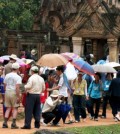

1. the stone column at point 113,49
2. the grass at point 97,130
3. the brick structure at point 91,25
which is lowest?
the grass at point 97,130

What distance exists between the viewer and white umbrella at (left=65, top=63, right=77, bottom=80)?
19.6 metres

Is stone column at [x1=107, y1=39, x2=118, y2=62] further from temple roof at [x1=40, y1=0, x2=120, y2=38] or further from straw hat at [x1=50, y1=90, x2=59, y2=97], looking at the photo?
straw hat at [x1=50, y1=90, x2=59, y2=97]

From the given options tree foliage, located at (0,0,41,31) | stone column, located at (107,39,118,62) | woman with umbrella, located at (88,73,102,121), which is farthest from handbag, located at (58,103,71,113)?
tree foliage, located at (0,0,41,31)

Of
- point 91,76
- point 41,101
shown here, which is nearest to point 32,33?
point 91,76

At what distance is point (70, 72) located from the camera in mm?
19969

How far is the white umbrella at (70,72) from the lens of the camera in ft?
64.4

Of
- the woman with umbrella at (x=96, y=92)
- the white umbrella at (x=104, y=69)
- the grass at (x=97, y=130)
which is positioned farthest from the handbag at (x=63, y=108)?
the white umbrella at (x=104, y=69)

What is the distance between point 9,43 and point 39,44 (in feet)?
5.89

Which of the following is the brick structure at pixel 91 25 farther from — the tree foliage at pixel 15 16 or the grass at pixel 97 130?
the tree foliage at pixel 15 16

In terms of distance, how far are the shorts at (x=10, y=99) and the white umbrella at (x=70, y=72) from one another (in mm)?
3187

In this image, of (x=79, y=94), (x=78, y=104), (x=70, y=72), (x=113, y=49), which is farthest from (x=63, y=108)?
(x=113, y=49)

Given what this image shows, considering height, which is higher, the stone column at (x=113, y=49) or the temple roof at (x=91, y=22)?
the temple roof at (x=91, y=22)

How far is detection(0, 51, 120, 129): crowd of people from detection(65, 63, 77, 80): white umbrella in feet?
0.74

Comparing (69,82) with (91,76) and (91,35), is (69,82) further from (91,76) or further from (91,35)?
(91,35)
